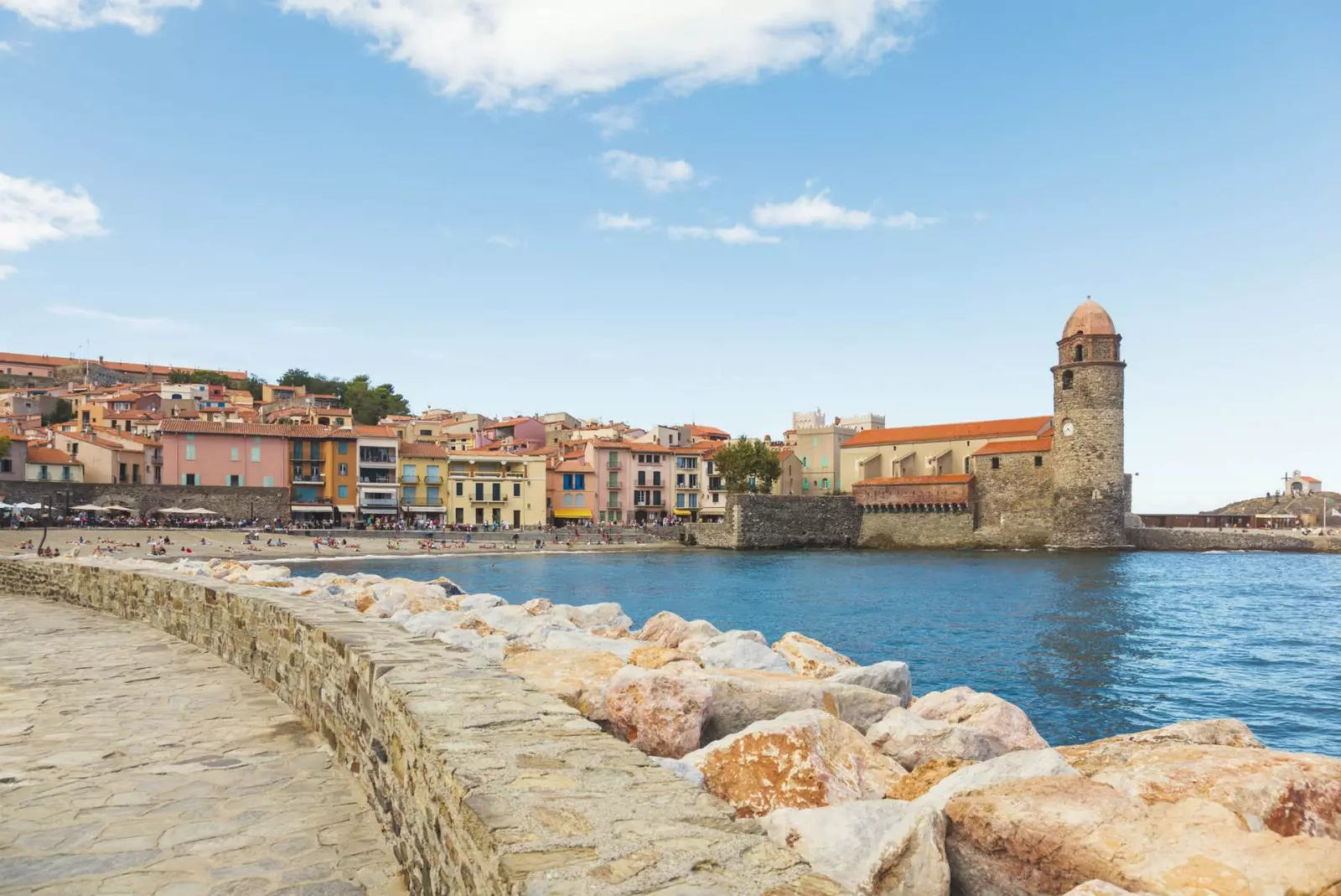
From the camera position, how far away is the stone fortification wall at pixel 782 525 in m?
66.2

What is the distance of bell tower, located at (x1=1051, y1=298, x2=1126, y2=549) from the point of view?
6141cm

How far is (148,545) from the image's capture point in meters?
42.2

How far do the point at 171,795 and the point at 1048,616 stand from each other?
28.6m

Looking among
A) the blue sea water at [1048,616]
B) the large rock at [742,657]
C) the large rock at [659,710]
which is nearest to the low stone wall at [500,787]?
the large rock at [659,710]

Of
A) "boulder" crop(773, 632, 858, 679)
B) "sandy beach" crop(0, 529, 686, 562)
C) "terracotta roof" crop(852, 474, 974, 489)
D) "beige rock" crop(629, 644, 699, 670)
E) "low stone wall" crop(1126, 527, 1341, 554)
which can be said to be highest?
"terracotta roof" crop(852, 474, 974, 489)

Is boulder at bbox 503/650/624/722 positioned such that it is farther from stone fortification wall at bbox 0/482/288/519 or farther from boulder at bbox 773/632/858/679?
stone fortification wall at bbox 0/482/288/519

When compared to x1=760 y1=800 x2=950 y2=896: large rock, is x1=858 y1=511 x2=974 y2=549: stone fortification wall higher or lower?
lower

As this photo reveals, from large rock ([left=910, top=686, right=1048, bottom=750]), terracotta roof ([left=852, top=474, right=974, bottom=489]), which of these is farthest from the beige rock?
terracotta roof ([left=852, top=474, right=974, bottom=489])

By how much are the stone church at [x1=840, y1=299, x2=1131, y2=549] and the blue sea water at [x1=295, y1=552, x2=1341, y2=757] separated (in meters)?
4.72

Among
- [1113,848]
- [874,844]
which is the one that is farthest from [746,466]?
[1113,848]

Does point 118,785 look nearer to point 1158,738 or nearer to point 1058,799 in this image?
point 1058,799

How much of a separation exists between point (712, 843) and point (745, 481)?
222 feet

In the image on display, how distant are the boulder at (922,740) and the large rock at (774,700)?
333mm

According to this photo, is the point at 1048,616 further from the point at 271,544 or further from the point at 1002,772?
the point at 271,544
